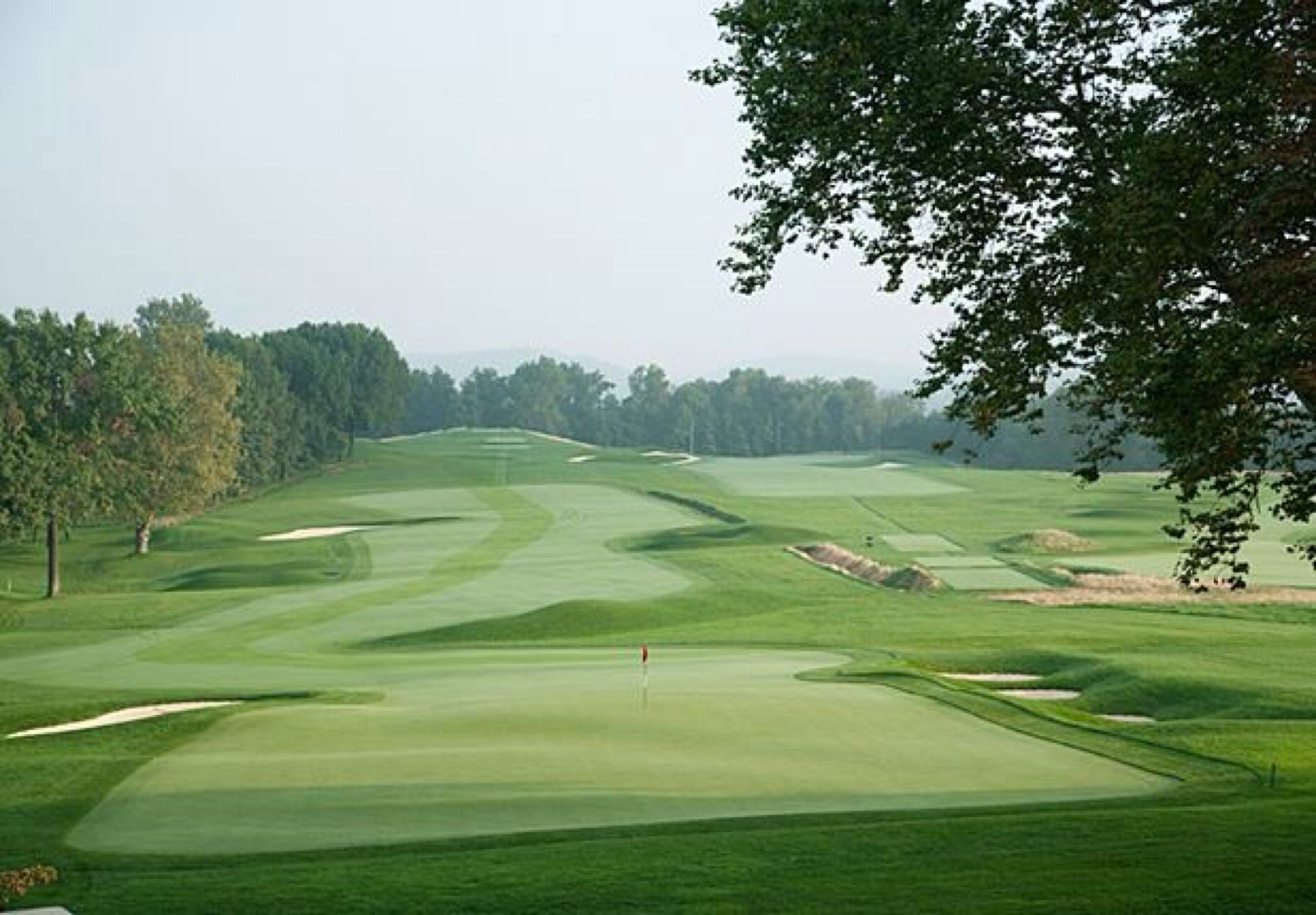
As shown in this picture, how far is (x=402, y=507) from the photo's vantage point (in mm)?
95562

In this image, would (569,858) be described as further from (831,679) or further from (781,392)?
(781,392)

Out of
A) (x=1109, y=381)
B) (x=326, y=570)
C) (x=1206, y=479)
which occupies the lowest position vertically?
(x=326, y=570)

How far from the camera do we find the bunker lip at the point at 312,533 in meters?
80.1

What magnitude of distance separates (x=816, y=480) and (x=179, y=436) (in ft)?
164

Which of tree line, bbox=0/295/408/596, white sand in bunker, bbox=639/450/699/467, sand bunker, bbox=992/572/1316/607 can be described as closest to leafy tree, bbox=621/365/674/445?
white sand in bunker, bbox=639/450/699/467

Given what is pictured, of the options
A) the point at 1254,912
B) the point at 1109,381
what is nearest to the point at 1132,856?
the point at 1254,912

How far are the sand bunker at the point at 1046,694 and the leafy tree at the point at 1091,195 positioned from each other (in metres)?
16.5

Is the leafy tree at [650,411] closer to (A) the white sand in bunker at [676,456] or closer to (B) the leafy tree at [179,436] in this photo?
(A) the white sand in bunker at [676,456]

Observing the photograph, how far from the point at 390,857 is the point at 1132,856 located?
7676 mm

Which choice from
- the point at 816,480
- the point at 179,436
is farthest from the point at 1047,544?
the point at 179,436

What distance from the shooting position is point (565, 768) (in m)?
19.7

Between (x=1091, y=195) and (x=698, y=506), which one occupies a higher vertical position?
(x=1091, y=195)

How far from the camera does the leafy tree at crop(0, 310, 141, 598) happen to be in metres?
64.8

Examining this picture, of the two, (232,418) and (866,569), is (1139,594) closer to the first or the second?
(866,569)
